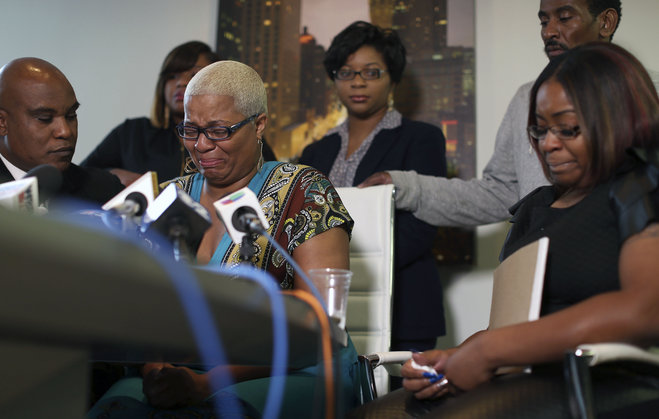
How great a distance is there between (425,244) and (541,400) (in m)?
1.43

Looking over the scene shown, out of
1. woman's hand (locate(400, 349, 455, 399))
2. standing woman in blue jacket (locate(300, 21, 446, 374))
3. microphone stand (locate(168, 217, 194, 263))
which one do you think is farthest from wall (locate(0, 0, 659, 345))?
microphone stand (locate(168, 217, 194, 263))

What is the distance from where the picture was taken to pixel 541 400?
1005mm

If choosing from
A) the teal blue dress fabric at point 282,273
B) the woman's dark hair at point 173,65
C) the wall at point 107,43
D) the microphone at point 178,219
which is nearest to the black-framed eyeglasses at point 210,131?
the teal blue dress fabric at point 282,273

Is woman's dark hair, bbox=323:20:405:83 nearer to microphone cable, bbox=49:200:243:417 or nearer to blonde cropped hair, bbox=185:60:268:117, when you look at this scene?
blonde cropped hair, bbox=185:60:268:117

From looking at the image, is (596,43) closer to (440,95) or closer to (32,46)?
(440,95)

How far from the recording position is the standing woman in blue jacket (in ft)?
7.91

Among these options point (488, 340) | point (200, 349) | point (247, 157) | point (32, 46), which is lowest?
point (488, 340)

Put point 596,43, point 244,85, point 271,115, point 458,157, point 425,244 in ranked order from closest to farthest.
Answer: point 596,43
point 244,85
point 425,244
point 458,157
point 271,115

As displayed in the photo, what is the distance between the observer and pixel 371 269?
2.02 m

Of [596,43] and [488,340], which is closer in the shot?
[488,340]

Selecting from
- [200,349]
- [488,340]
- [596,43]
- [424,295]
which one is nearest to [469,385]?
[488,340]

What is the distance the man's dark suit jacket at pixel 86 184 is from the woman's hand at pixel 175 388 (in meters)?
0.83

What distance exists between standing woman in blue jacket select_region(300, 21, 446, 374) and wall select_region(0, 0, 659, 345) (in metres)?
0.44

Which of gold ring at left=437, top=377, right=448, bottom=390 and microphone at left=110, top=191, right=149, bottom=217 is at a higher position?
microphone at left=110, top=191, right=149, bottom=217
